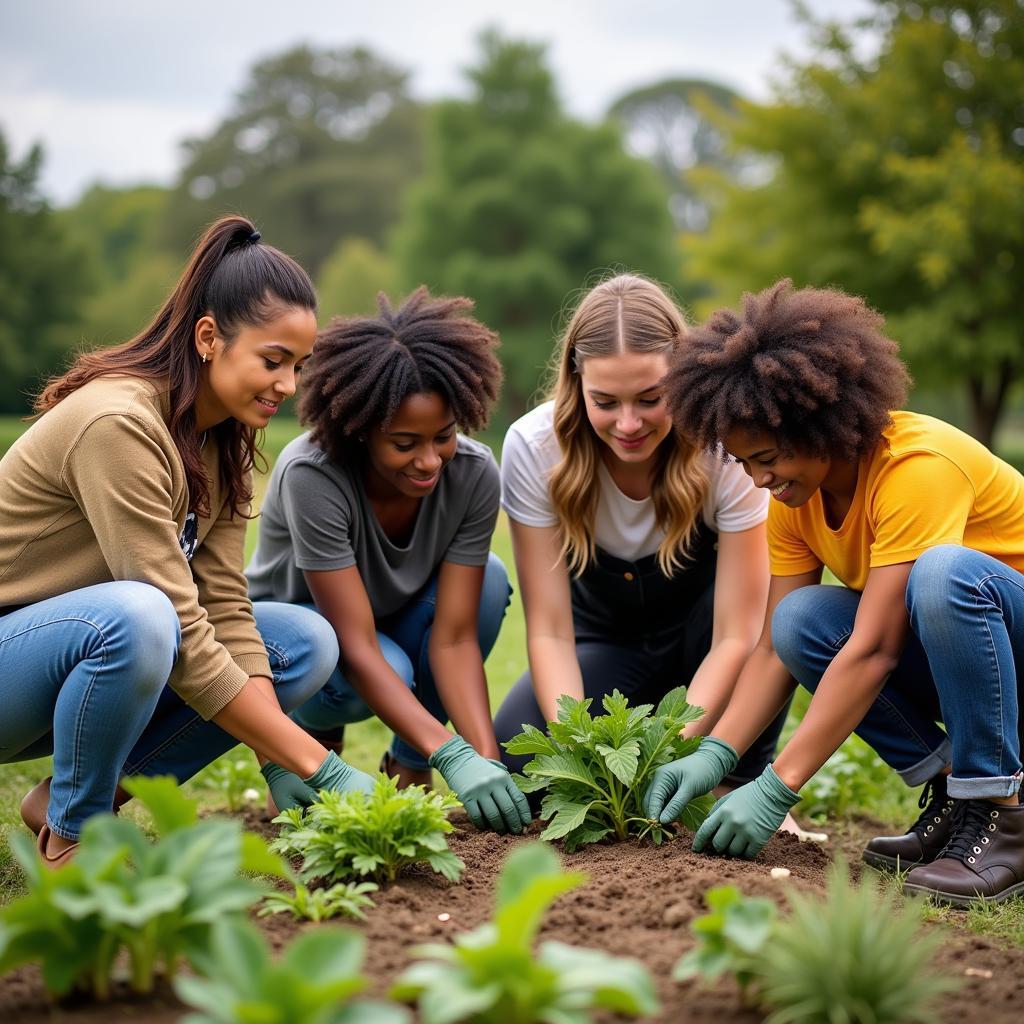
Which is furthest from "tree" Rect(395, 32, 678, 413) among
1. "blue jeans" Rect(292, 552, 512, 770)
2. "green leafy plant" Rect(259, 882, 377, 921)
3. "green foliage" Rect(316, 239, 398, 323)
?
"green leafy plant" Rect(259, 882, 377, 921)

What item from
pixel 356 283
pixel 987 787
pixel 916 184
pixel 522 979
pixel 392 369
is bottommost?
pixel 987 787

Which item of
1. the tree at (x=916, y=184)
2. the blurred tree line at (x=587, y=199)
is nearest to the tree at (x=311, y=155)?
the blurred tree line at (x=587, y=199)

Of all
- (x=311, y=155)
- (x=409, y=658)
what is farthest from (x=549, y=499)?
(x=311, y=155)

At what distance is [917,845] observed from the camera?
3047 mm

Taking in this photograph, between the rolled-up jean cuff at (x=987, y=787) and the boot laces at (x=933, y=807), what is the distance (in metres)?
0.28

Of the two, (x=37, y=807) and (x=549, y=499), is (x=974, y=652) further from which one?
(x=37, y=807)

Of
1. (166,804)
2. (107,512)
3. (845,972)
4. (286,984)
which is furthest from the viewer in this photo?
(107,512)

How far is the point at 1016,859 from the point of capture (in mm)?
2752

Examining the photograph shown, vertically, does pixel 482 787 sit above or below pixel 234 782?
above

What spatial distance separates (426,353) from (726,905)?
1814 millimetres

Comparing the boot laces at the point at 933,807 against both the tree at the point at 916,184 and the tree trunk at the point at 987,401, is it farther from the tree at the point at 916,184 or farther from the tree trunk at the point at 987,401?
the tree trunk at the point at 987,401

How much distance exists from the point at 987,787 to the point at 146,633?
1966 mm

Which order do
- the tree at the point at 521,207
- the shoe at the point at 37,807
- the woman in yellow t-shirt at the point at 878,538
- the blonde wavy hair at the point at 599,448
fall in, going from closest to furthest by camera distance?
the woman in yellow t-shirt at the point at 878,538 → the shoe at the point at 37,807 → the blonde wavy hair at the point at 599,448 → the tree at the point at 521,207

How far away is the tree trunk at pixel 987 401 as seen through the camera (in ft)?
51.3
